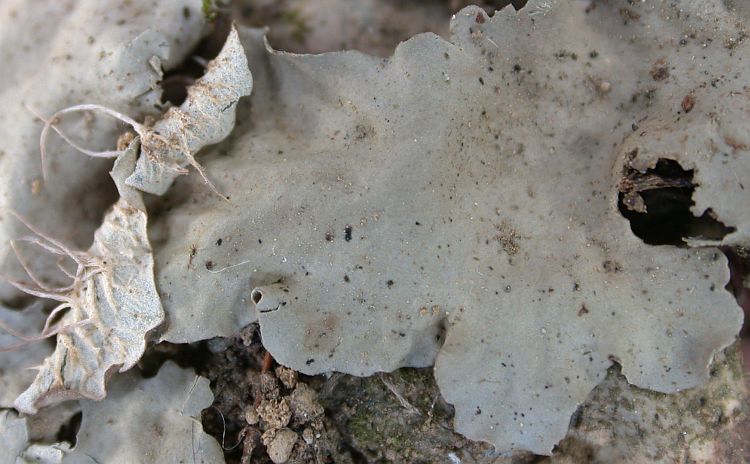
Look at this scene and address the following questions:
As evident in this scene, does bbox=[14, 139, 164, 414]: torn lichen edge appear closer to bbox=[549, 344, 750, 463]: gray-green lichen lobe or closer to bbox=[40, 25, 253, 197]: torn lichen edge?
bbox=[40, 25, 253, 197]: torn lichen edge

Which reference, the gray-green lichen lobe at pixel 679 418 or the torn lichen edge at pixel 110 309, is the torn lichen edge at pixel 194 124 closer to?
the torn lichen edge at pixel 110 309

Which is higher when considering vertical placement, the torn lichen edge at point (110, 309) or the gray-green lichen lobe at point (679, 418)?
the torn lichen edge at point (110, 309)

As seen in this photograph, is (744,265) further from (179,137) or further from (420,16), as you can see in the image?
(179,137)

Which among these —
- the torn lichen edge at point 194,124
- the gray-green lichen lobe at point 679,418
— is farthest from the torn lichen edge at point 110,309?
the gray-green lichen lobe at point 679,418

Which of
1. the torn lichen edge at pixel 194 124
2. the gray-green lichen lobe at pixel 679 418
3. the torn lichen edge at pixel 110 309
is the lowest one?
the gray-green lichen lobe at pixel 679 418

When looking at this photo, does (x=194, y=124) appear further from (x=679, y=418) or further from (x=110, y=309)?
(x=679, y=418)

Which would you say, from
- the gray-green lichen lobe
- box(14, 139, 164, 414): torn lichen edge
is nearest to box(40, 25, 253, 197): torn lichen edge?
box(14, 139, 164, 414): torn lichen edge

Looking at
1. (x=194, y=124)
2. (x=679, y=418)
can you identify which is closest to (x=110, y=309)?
(x=194, y=124)

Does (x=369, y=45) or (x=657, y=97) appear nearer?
(x=657, y=97)

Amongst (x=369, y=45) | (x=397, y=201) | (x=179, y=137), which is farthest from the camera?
(x=369, y=45)

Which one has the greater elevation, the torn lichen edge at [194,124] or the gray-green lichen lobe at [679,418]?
the torn lichen edge at [194,124]

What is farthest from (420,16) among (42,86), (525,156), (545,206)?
(42,86)
